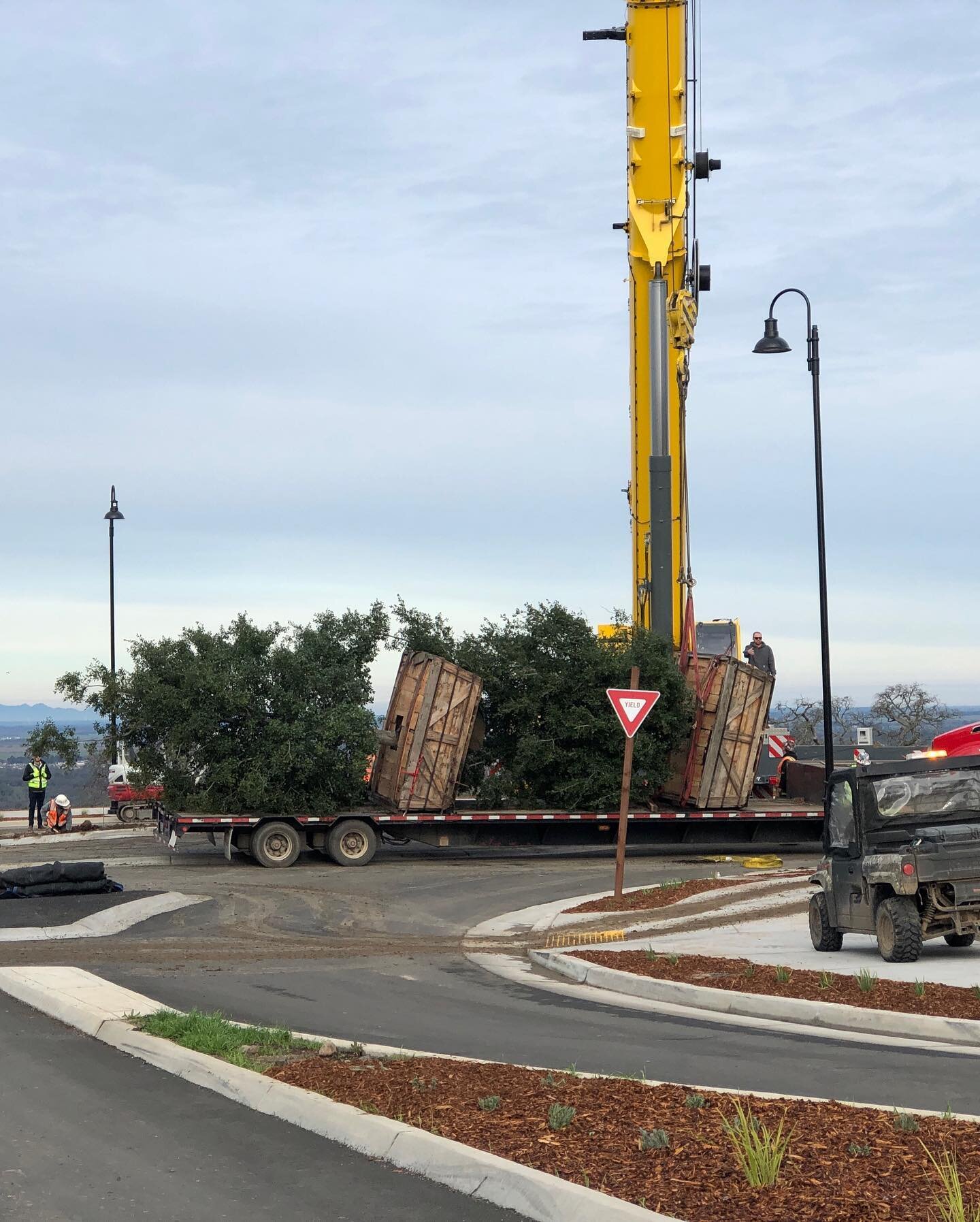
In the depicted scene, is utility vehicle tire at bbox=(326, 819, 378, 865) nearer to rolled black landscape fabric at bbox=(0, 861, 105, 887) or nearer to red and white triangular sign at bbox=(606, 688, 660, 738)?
rolled black landscape fabric at bbox=(0, 861, 105, 887)

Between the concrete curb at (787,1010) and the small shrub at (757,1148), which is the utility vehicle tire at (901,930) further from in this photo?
the small shrub at (757,1148)

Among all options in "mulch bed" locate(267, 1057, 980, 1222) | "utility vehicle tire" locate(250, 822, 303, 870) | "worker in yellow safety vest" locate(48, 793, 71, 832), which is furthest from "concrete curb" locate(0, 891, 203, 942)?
"worker in yellow safety vest" locate(48, 793, 71, 832)

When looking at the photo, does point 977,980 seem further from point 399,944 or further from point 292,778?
point 292,778

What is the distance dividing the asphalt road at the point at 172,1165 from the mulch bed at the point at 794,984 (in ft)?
16.9

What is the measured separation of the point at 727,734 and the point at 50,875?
12.8 m

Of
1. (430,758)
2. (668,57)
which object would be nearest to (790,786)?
(430,758)

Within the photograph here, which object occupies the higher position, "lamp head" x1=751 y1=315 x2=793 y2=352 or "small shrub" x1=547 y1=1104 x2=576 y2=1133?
"lamp head" x1=751 y1=315 x2=793 y2=352

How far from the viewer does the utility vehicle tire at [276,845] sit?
25.0 meters

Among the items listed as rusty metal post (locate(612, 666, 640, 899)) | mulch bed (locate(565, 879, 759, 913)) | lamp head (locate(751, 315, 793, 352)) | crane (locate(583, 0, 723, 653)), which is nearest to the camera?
rusty metal post (locate(612, 666, 640, 899))

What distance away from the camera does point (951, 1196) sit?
523 centimetres

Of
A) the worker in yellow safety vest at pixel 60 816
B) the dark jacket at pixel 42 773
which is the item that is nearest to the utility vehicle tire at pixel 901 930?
the worker in yellow safety vest at pixel 60 816

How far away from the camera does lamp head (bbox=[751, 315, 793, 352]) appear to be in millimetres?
23750

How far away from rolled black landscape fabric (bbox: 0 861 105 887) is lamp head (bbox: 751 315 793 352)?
43.3ft

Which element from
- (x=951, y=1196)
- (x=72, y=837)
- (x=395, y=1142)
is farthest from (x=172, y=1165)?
(x=72, y=837)
